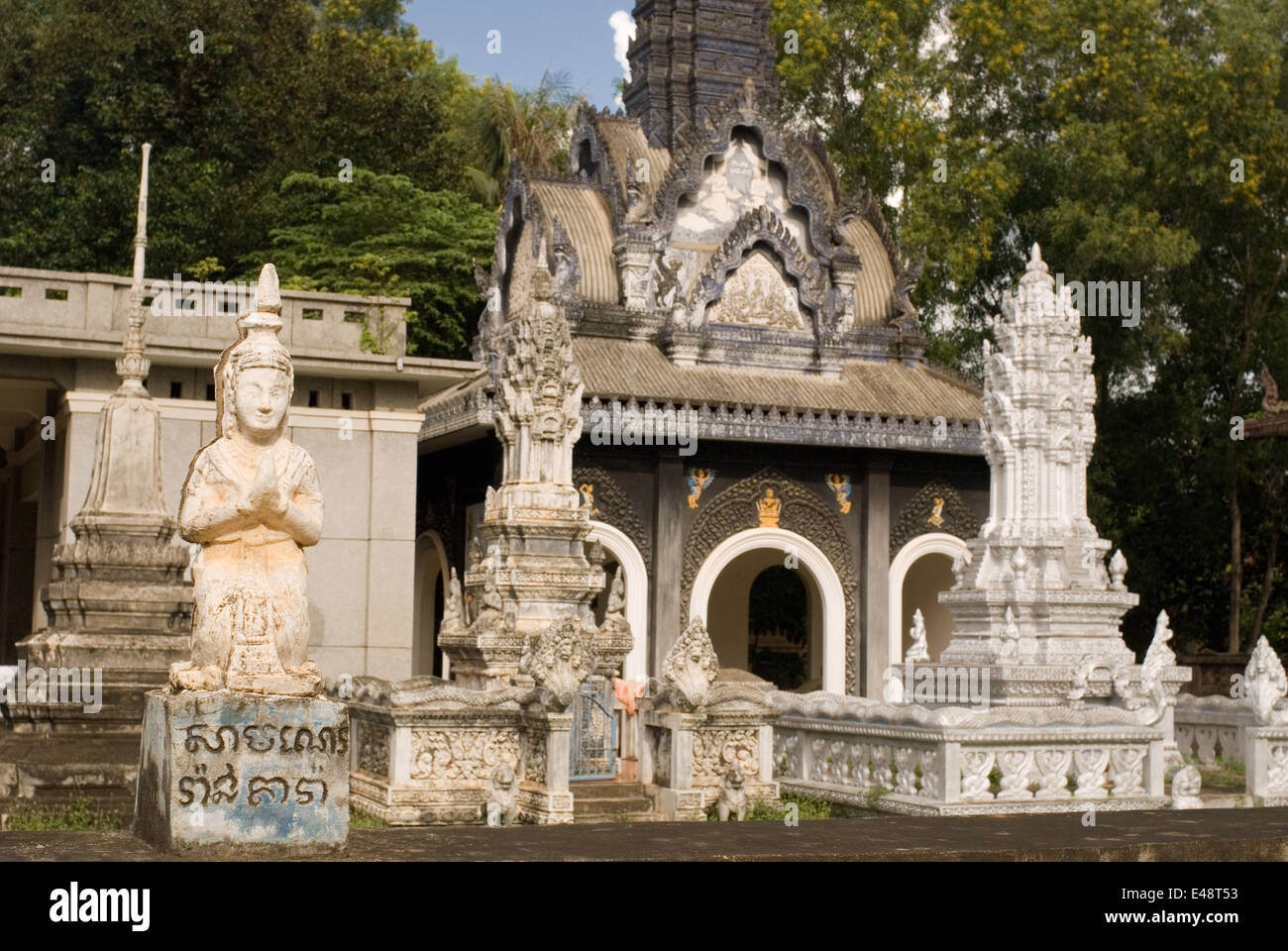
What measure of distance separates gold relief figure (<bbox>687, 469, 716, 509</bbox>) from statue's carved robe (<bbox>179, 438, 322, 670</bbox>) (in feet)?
59.0

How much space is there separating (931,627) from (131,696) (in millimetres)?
17862

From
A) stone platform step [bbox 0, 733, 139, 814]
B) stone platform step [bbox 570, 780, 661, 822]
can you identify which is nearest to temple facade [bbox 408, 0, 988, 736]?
stone platform step [bbox 570, 780, 661, 822]

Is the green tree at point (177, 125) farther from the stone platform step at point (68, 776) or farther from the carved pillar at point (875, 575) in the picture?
the stone platform step at point (68, 776)

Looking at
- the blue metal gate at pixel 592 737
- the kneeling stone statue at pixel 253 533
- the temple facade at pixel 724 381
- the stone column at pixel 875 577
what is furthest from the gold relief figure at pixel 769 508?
the kneeling stone statue at pixel 253 533

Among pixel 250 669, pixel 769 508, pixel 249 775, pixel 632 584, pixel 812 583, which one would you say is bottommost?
pixel 249 775

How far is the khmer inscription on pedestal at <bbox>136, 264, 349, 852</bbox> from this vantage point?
5.69 m

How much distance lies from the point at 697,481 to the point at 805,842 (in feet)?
60.3

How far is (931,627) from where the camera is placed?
27.5 m

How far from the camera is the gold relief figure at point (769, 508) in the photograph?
24656mm

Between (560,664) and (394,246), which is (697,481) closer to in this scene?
(394,246)

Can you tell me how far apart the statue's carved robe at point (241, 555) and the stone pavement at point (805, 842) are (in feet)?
2.38

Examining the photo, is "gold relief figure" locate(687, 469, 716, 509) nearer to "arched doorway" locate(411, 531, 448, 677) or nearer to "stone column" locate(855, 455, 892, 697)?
"stone column" locate(855, 455, 892, 697)

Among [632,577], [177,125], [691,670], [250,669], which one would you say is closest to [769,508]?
[632,577]

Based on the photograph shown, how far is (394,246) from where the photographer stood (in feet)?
95.8
